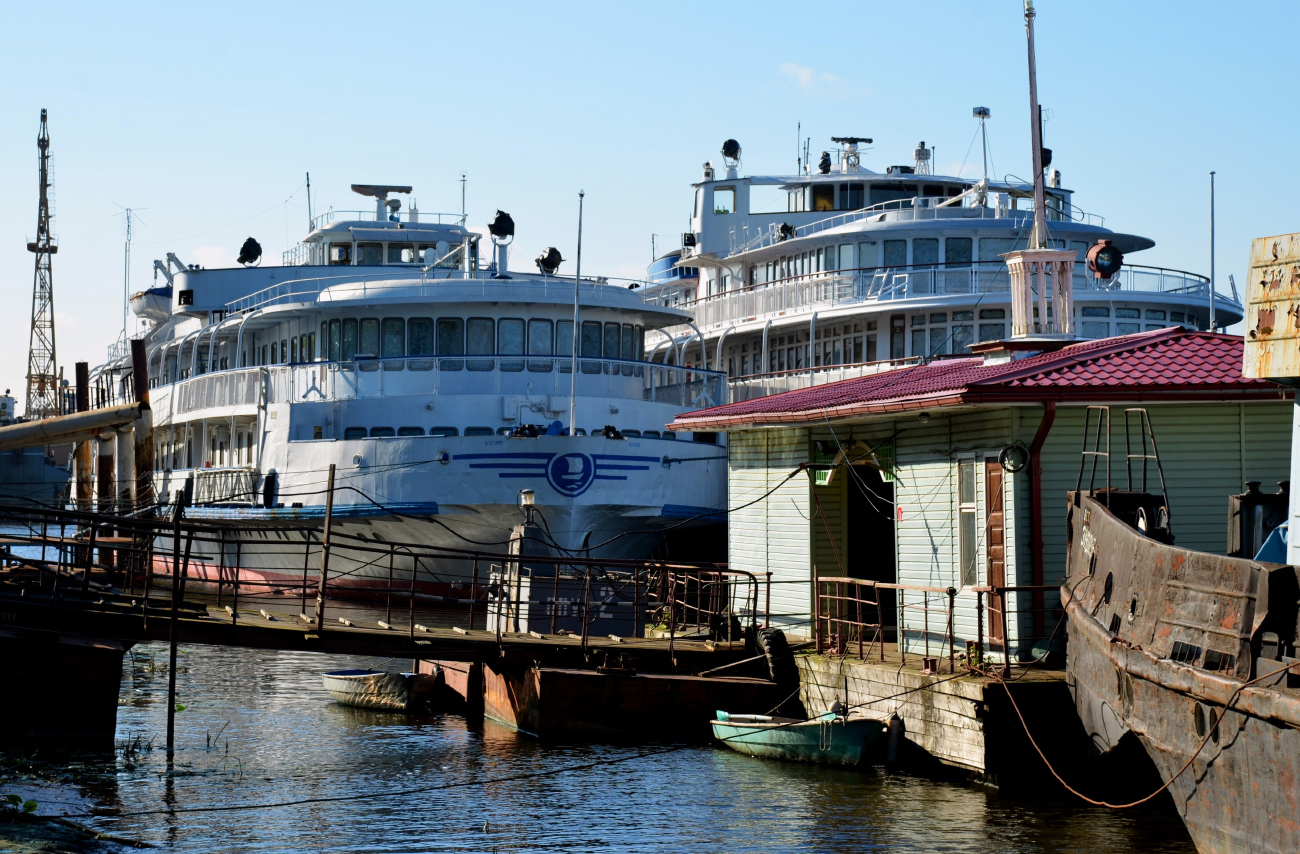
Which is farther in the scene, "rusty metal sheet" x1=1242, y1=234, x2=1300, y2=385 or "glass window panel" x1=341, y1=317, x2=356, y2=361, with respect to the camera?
"glass window panel" x1=341, y1=317, x2=356, y2=361

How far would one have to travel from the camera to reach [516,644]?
1712 cm

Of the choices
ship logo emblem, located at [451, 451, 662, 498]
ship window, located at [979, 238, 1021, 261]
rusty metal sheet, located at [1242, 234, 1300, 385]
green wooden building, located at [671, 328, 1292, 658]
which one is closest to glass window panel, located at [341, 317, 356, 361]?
ship logo emblem, located at [451, 451, 662, 498]

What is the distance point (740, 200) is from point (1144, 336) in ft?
108

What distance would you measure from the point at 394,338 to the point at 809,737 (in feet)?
63.0

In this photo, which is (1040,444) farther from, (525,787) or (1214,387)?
(525,787)

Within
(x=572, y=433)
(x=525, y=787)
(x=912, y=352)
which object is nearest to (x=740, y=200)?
(x=912, y=352)

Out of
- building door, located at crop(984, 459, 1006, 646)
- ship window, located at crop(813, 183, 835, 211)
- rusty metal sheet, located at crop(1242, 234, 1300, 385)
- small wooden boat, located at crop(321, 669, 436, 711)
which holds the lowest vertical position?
small wooden boat, located at crop(321, 669, 436, 711)

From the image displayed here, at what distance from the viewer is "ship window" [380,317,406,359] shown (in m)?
32.2

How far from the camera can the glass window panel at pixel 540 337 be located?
32.3m

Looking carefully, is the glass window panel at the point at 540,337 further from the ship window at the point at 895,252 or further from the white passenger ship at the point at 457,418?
the ship window at the point at 895,252

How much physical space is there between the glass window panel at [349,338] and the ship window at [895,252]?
14.4 metres

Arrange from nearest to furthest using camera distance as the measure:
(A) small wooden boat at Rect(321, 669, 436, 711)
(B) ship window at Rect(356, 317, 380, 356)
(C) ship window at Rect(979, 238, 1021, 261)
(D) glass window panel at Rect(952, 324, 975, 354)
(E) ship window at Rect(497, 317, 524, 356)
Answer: (A) small wooden boat at Rect(321, 669, 436, 711) → (E) ship window at Rect(497, 317, 524, 356) → (B) ship window at Rect(356, 317, 380, 356) → (D) glass window panel at Rect(952, 324, 975, 354) → (C) ship window at Rect(979, 238, 1021, 261)

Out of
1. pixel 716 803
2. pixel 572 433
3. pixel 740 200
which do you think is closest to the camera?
pixel 716 803

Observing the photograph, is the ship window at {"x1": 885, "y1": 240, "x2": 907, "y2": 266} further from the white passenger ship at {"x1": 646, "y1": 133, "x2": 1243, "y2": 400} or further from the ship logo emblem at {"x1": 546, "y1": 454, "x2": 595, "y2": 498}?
the ship logo emblem at {"x1": 546, "y1": 454, "x2": 595, "y2": 498}
